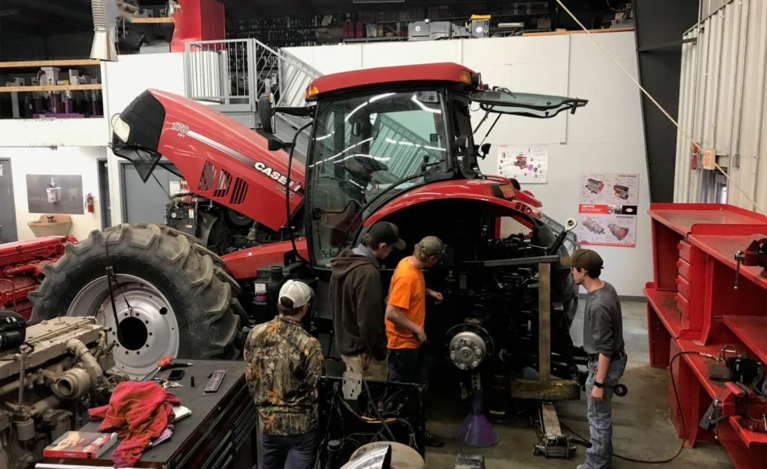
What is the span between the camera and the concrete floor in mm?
3471

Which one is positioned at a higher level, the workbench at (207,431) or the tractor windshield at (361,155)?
the tractor windshield at (361,155)

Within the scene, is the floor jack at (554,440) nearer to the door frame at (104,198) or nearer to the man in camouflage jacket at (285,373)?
the man in camouflage jacket at (285,373)

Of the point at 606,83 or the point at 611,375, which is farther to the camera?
the point at 606,83

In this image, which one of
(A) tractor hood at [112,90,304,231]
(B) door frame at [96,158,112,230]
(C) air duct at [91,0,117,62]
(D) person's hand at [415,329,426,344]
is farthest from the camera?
(B) door frame at [96,158,112,230]

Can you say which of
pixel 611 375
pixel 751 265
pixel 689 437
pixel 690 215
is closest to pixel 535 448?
pixel 611 375

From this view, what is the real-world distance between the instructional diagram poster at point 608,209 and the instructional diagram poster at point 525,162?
0.53 m

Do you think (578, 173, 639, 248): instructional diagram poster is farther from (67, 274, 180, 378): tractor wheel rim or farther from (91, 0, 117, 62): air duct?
(91, 0, 117, 62): air duct

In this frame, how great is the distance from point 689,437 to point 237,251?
368cm

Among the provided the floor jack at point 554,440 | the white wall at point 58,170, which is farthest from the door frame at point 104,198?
the floor jack at point 554,440

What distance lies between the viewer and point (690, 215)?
168 inches

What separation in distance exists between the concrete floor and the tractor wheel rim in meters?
1.99

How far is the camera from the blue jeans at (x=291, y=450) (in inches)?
103

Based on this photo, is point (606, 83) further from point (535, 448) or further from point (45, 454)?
point (45, 454)

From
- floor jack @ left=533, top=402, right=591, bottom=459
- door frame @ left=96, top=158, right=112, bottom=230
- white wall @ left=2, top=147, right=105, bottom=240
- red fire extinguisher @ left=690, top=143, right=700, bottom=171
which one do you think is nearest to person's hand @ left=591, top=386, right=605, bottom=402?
floor jack @ left=533, top=402, right=591, bottom=459
